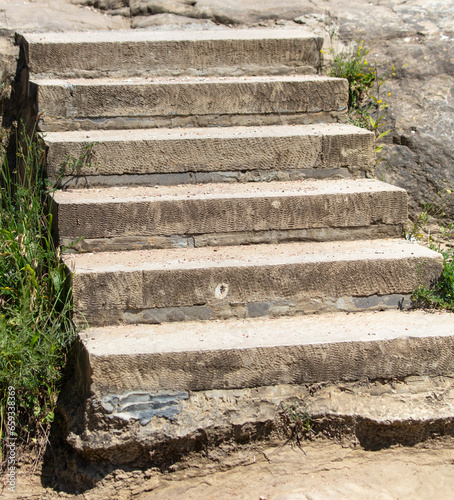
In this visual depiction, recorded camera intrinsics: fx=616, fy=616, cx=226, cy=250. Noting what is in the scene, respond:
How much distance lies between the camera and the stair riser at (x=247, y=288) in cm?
295

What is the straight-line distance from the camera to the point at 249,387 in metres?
2.78

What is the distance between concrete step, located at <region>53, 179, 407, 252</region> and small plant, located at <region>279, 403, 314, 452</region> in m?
1.03

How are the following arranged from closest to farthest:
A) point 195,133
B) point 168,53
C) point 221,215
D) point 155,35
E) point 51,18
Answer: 1. point 221,215
2. point 195,133
3. point 168,53
4. point 155,35
5. point 51,18

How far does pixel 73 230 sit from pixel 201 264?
0.72 metres

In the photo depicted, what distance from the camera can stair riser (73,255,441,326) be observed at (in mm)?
2945

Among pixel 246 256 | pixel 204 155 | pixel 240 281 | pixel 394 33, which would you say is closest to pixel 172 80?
pixel 204 155

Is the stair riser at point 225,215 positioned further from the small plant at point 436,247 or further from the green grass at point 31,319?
the small plant at point 436,247

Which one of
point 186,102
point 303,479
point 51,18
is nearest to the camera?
point 303,479

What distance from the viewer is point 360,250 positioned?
3320mm

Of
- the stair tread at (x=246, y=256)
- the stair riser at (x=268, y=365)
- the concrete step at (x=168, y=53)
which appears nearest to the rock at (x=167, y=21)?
the concrete step at (x=168, y=53)

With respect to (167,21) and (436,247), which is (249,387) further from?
(167,21)

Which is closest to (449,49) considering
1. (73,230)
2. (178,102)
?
(178,102)

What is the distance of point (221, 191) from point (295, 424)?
1387mm

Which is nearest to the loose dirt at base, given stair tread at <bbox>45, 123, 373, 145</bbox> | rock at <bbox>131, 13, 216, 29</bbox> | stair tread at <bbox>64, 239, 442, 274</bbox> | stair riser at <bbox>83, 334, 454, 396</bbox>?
stair riser at <bbox>83, 334, 454, 396</bbox>
